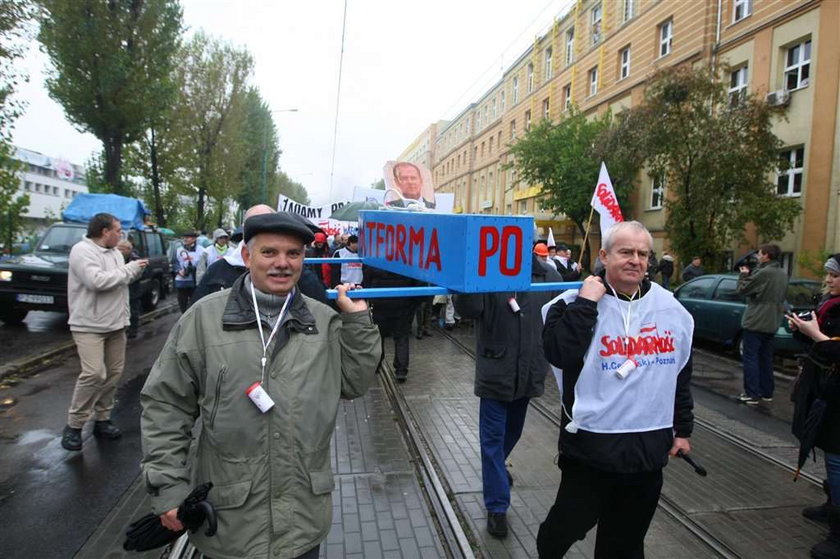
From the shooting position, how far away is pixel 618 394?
2.47m

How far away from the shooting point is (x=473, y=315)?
354cm

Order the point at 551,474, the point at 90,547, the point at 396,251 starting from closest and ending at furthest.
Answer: the point at 396,251, the point at 90,547, the point at 551,474

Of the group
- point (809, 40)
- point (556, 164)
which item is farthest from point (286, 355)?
point (556, 164)

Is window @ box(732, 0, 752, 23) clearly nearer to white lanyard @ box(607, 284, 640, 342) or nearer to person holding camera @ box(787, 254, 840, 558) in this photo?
person holding camera @ box(787, 254, 840, 558)

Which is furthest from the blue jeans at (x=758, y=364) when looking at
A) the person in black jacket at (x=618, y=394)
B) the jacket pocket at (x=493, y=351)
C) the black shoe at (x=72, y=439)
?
the black shoe at (x=72, y=439)

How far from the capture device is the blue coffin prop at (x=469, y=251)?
2.35 metres

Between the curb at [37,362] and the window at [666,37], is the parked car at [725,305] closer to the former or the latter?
the curb at [37,362]

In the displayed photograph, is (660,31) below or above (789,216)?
above

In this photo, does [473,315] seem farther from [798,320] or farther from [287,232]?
[798,320]

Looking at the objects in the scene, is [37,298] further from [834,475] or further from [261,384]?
[834,475]

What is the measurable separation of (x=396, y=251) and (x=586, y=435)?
1.38m

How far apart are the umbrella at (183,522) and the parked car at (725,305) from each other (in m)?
9.20

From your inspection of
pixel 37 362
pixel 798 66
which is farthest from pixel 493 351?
pixel 798 66

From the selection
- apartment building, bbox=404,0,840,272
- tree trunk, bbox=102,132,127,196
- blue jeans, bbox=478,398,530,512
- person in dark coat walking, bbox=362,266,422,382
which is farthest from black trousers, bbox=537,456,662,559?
tree trunk, bbox=102,132,127,196
